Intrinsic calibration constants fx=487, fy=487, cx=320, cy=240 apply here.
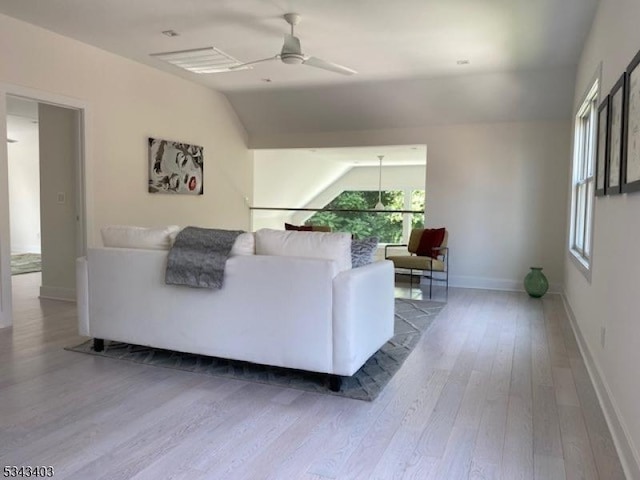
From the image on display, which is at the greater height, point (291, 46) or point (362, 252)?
point (291, 46)

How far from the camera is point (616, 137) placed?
2666mm

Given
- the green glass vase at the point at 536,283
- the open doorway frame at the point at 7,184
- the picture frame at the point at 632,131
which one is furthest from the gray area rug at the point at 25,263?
the picture frame at the point at 632,131

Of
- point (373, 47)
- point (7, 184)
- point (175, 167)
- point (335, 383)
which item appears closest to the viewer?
point (335, 383)

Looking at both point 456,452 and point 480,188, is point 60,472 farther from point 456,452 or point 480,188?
point 480,188

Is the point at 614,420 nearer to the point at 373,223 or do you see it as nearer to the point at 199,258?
the point at 199,258

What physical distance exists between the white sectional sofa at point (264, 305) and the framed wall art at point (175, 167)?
2.41 meters

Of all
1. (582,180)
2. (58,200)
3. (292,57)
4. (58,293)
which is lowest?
(58,293)

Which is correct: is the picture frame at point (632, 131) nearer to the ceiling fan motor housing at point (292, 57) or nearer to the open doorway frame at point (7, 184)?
the ceiling fan motor housing at point (292, 57)

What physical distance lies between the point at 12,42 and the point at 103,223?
1.79 meters

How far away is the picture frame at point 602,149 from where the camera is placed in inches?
117

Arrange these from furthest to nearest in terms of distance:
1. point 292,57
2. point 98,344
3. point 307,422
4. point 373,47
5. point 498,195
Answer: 1. point 498,195
2. point 373,47
3. point 292,57
4. point 98,344
5. point 307,422

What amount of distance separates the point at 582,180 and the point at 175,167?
449 centimetres

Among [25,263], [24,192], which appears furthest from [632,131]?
[24,192]

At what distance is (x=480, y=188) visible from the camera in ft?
20.7
